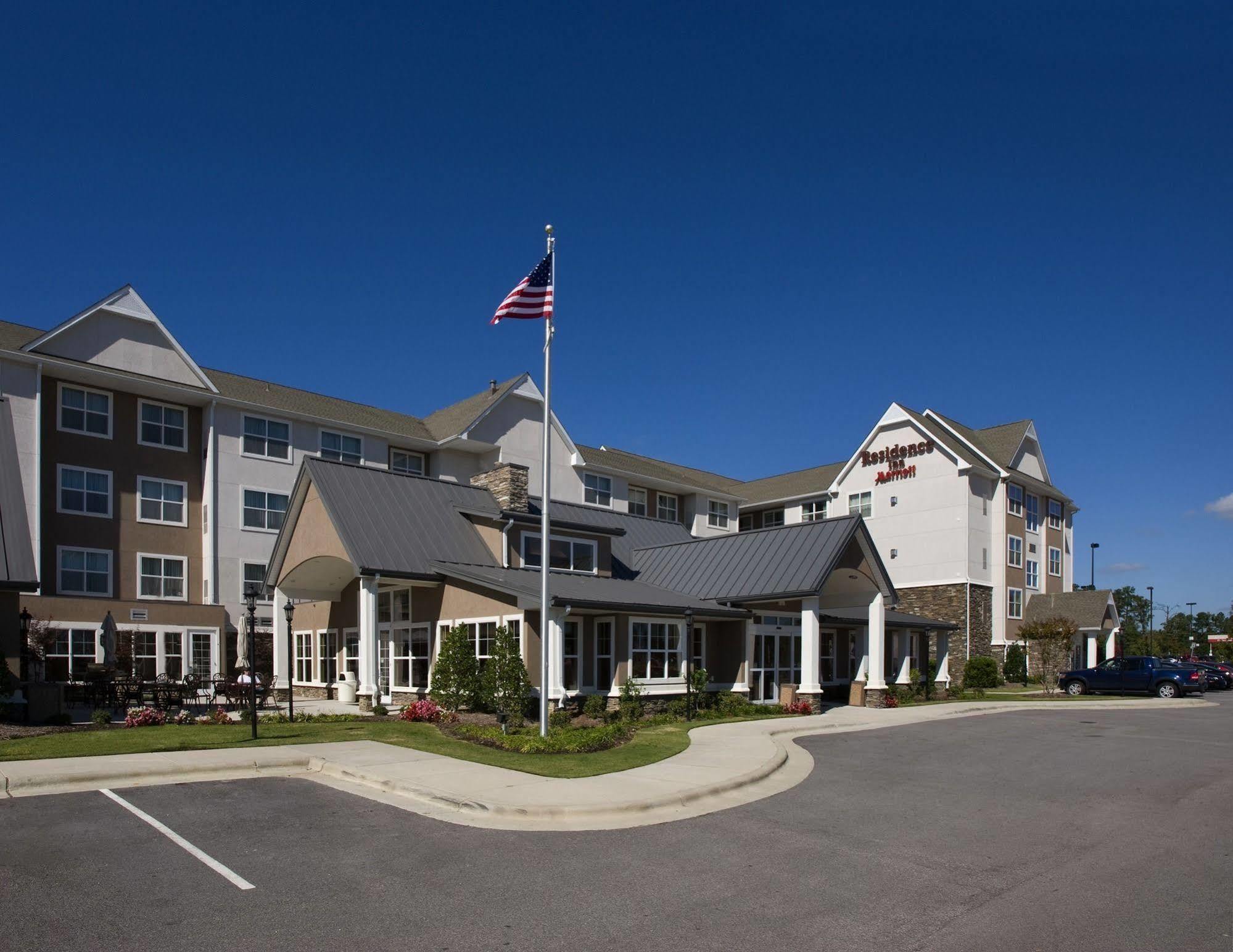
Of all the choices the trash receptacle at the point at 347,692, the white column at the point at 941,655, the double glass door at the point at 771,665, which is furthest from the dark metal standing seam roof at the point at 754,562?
the white column at the point at 941,655

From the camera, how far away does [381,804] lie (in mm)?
12102

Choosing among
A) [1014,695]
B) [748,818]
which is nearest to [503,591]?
[748,818]

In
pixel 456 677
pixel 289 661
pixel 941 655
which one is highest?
pixel 456 677

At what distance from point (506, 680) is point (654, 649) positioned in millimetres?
5487

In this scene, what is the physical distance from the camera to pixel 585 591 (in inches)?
987

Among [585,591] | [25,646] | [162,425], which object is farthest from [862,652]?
[162,425]

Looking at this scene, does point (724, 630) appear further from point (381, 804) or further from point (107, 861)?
point (107, 861)

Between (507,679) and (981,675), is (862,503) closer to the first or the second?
(981,675)

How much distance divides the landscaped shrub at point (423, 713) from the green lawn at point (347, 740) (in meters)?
0.63

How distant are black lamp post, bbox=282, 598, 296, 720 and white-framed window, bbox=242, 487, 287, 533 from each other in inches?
207

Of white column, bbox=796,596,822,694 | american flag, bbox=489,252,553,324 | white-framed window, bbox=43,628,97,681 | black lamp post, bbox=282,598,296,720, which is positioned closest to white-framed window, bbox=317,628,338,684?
black lamp post, bbox=282,598,296,720

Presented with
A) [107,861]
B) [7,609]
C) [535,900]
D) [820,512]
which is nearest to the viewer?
[535,900]

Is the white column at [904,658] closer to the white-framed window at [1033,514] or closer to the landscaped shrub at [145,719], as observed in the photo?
the white-framed window at [1033,514]

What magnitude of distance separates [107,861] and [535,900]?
411 centimetres
